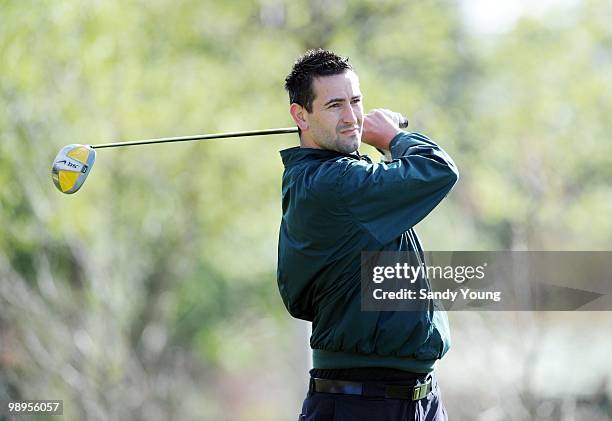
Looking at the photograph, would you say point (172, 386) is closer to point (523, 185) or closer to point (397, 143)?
point (523, 185)

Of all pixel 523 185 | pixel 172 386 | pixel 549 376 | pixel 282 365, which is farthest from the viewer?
pixel 282 365

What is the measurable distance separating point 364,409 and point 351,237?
570 mm

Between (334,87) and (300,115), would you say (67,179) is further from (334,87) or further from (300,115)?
(334,87)

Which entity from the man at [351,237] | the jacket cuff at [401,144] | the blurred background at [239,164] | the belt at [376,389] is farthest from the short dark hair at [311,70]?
the blurred background at [239,164]

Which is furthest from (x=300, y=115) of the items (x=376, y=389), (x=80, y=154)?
(x=80, y=154)

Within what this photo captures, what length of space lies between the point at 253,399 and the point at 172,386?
201cm

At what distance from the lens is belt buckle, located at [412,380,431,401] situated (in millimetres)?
3412

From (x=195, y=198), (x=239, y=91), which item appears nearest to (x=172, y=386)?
(x=195, y=198)

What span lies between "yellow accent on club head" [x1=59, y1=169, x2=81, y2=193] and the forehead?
53.0 inches

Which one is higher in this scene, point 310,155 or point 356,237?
point 310,155

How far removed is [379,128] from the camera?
3521 mm

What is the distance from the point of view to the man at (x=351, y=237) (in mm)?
3262

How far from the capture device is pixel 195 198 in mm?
11211

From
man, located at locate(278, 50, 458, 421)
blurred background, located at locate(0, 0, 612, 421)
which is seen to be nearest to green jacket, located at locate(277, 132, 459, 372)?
man, located at locate(278, 50, 458, 421)
